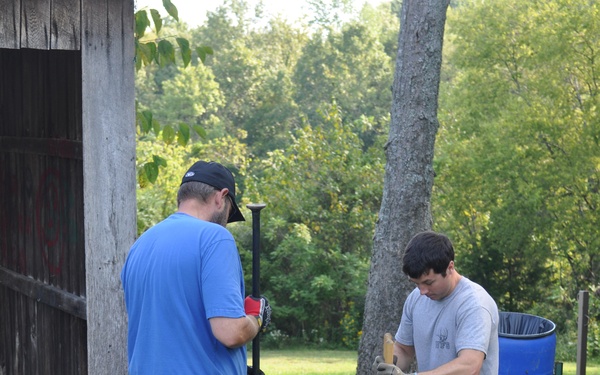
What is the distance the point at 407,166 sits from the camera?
900cm

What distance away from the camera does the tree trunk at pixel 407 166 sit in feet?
29.3

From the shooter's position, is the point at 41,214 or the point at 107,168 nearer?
the point at 107,168

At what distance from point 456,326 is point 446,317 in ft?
0.20

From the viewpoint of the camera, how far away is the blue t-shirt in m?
3.17

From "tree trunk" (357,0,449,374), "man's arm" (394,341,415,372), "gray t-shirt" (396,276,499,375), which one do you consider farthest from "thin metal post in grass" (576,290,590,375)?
"gray t-shirt" (396,276,499,375)

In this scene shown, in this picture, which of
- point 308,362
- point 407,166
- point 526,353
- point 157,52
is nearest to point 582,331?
point 526,353

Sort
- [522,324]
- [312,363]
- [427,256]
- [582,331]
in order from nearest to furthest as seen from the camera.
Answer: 1. [427,256]
2. [522,324]
3. [582,331]
4. [312,363]

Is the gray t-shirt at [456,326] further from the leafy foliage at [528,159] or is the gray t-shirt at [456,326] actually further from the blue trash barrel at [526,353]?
the leafy foliage at [528,159]

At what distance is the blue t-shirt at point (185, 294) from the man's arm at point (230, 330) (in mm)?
25

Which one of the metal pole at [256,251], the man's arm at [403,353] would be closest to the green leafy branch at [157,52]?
the metal pole at [256,251]

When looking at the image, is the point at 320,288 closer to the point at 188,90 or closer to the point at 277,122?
the point at 277,122

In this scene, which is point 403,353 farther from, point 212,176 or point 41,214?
point 41,214

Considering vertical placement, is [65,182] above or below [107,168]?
below

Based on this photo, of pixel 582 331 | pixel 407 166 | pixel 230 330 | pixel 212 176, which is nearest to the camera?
pixel 230 330
